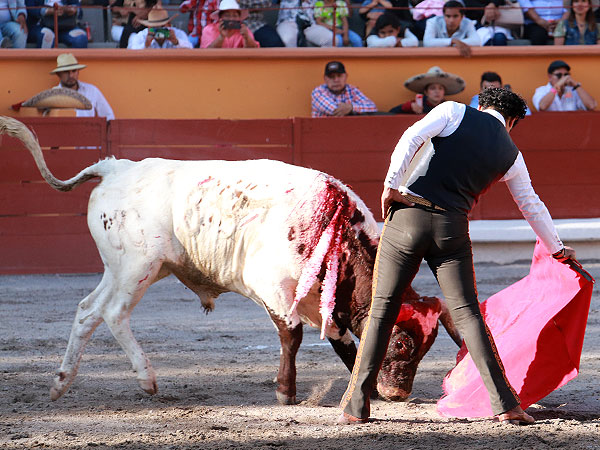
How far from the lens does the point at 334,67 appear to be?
28.1ft

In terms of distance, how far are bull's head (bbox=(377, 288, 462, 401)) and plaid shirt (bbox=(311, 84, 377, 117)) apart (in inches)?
196

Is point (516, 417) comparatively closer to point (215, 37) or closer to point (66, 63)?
point (66, 63)

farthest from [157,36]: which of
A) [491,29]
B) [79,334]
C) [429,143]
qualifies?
[429,143]

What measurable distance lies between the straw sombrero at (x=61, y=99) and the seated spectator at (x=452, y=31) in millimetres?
3458

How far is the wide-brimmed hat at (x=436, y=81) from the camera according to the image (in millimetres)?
8883

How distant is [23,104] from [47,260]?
148cm

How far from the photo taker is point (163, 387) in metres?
4.39

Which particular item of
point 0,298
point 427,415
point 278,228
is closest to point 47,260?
point 0,298

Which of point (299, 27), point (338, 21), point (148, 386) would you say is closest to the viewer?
point (148, 386)

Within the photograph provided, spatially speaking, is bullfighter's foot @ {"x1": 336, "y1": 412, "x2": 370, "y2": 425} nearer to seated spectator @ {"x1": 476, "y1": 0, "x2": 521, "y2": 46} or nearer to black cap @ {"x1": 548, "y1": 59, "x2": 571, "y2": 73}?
black cap @ {"x1": 548, "y1": 59, "x2": 571, "y2": 73}

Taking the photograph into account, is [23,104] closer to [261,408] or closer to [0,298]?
[0,298]

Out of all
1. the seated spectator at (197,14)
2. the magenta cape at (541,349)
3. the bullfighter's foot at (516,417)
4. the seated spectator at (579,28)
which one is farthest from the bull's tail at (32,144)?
the seated spectator at (579,28)

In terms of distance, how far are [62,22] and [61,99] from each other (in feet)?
3.72

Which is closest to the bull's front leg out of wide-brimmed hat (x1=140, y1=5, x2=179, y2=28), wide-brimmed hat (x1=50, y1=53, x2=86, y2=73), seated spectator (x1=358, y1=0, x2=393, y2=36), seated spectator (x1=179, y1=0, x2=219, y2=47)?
wide-brimmed hat (x1=50, y1=53, x2=86, y2=73)
